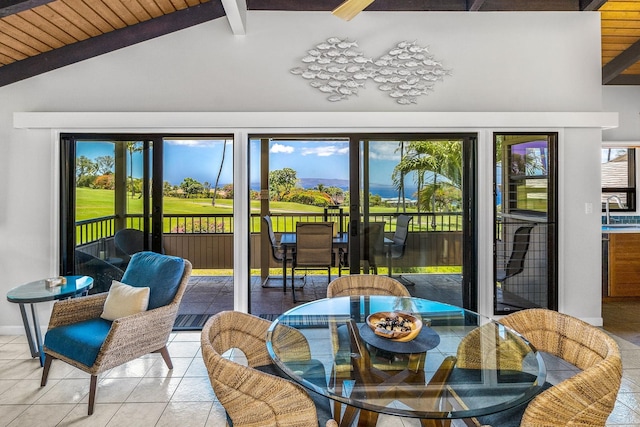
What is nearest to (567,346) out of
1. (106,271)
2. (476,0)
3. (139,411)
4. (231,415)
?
(231,415)

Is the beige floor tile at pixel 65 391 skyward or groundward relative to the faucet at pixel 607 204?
groundward

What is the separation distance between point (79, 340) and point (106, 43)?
2.77 m

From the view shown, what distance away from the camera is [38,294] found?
9.12 feet

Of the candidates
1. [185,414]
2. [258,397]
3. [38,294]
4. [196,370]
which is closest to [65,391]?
[38,294]

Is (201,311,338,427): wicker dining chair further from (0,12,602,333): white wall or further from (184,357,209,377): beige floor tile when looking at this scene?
(0,12,602,333): white wall

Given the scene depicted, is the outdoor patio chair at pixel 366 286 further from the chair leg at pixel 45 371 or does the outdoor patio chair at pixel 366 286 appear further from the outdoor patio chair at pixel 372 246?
the chair leg at pixel 45 371

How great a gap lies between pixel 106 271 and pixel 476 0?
4.54 metres

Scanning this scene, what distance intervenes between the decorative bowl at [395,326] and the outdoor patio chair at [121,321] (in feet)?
5.28

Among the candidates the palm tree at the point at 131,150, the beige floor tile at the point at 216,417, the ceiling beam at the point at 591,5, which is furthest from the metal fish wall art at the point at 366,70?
the beige floor tile at the point at 216,417

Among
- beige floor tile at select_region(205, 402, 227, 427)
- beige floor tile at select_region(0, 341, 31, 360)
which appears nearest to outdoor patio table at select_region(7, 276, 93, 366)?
beige floor tile at select_region(0, 341, 31, 360)

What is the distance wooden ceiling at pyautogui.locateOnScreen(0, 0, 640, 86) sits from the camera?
304 centimetres

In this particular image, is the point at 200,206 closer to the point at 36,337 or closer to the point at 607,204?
the point at 36,337

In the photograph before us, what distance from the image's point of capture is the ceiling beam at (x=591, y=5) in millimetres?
3545

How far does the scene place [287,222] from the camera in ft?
21.8
